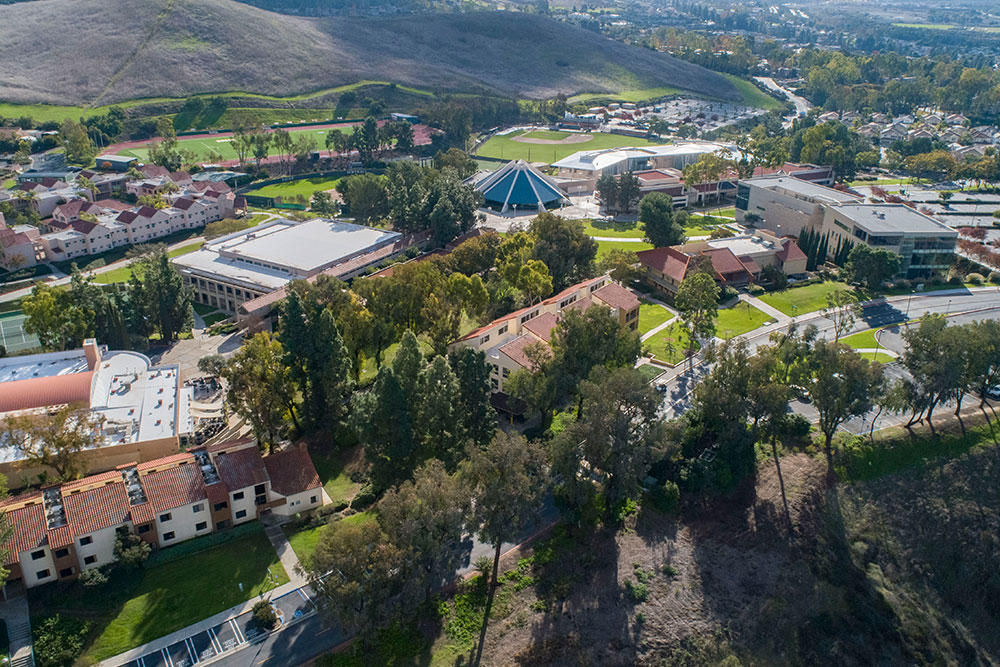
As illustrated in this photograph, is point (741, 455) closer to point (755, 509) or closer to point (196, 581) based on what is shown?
point (755, 509)

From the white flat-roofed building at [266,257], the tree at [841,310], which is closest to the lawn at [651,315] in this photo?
the tree at [841,310]

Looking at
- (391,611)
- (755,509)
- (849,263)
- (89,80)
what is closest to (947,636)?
(755,509)

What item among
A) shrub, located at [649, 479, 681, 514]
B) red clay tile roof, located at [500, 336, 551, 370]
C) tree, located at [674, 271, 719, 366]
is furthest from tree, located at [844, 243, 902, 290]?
shrub, located at [649, 479, 681, 514]

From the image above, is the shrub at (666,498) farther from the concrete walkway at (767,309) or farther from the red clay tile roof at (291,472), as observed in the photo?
the concrete walkway at (767,309)

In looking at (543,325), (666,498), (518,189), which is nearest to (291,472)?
(666,498)

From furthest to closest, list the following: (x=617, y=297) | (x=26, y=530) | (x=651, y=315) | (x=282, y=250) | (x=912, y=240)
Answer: (x=282, y=250)
(x=912, y=240)
(x=651, y=315)
(x=617, y=297)
(x=26, y=530)

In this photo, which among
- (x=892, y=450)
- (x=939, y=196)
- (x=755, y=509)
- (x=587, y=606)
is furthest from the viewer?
(x=939, y=196)

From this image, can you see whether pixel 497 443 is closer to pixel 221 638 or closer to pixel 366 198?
pixel 221 638
